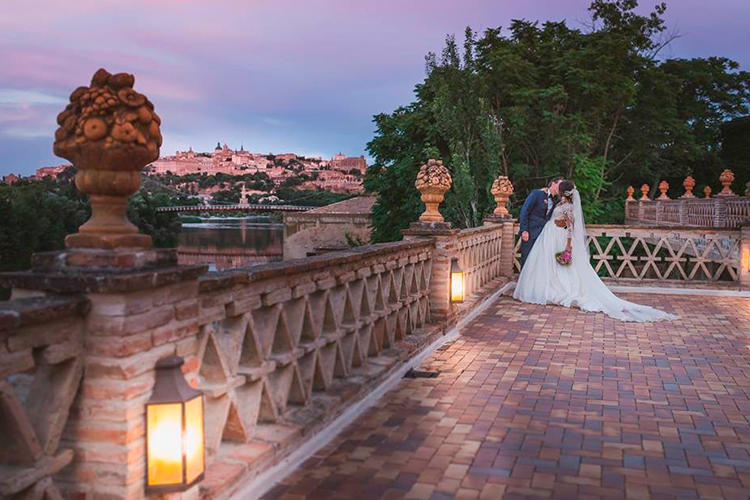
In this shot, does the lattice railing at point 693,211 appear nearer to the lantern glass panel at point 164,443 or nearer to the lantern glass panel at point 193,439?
the lantern glass panel at point 193,439

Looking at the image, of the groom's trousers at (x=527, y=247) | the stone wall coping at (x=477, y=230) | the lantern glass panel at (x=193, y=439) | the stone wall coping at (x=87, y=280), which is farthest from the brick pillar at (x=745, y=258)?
the stone wall coping at (x=87, y=280)

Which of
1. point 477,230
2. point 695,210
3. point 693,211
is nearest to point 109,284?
point 477,230

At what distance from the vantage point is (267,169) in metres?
78.1

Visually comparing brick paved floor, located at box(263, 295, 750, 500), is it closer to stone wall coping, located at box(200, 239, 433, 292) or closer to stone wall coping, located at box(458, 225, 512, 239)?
stone wall coping, located at box(200, 239, 433, 292)

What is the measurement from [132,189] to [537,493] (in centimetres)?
256

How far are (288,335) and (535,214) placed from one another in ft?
26.7

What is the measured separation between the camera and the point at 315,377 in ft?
15.8

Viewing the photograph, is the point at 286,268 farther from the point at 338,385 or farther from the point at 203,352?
the point at 338,385

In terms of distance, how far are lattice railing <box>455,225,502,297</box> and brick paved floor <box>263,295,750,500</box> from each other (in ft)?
6.24

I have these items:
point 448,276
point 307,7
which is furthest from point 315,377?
point 307,7

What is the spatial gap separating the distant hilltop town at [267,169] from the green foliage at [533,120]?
31.4 metres

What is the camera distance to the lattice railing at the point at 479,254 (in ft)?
31.9

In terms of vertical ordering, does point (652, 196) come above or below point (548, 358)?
above

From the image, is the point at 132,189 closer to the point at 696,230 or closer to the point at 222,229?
the point at 696,230
